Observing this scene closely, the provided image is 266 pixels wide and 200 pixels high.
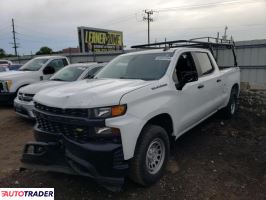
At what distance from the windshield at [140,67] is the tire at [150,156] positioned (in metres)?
0.91

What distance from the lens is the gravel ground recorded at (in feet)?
11.2

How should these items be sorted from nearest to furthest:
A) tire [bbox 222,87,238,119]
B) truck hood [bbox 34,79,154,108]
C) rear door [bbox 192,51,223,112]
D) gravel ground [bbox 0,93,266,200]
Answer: truck hood [bbox 34,79,154,108] < gravel ground [bbox 0,93,266,200] < rear door [bbox 192,51,223,112] < tire [bbox 222,87,238,119]

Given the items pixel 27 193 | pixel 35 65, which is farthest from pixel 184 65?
pixel 35 65

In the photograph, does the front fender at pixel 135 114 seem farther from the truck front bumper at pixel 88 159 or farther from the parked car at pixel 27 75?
the parked car at pixel 27 75

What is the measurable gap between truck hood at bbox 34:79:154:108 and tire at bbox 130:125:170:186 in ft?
1.94

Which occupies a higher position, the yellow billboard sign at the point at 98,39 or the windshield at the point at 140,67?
the yellow billboard sign at the point at 98,39

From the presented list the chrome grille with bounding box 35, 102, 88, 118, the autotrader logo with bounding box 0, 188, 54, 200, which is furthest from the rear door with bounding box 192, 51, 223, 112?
the autotrader logo with bounding box 0, 188, 54, 200

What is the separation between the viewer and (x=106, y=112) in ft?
9.84

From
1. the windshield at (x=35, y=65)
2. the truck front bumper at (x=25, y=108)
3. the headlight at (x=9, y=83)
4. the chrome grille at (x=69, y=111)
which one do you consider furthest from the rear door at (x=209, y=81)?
the windshield at (x=35, y=65)

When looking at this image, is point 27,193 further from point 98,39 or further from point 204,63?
point 98,39

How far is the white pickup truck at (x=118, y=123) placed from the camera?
9.73 feet

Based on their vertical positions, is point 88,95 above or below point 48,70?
above

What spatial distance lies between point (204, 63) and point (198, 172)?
2355mm

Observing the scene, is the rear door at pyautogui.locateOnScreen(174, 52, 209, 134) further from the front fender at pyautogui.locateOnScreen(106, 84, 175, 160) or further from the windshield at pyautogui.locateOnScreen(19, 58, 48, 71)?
the windshield at pyautogui.locateOnScreen(19, 58, 48, 71)
